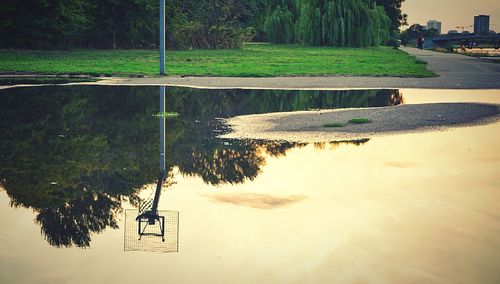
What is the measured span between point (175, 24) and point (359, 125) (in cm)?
4773

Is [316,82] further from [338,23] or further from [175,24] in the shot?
[338,23]

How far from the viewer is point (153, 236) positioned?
7.34m

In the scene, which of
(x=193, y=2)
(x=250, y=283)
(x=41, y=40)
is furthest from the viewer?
(x=193, y=2)

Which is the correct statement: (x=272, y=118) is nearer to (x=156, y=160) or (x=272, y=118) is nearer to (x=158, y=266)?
(x=156, y=160)

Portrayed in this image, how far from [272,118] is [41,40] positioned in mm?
41789

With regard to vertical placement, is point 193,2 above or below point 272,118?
above

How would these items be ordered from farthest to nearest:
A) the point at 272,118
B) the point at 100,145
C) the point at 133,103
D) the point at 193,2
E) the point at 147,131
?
the point at 193,2
the point at 133,103
the point at 272,118
the point at 147,131
the point at 100,145

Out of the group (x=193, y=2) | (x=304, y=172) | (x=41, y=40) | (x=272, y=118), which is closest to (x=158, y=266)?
(x=304, y=172)

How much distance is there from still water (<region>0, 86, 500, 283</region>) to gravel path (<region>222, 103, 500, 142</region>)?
0.64 meters

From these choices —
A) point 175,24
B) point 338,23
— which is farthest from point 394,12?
→ point 175,24

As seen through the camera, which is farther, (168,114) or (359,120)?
(168,114)

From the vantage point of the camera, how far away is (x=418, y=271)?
627 cm

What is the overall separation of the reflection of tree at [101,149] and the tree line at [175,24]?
3431 centimetres

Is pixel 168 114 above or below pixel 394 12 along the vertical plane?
below
